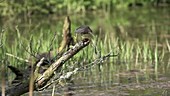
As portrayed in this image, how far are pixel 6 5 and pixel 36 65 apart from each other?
54.2 ft

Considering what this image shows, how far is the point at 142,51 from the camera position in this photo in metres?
9.75

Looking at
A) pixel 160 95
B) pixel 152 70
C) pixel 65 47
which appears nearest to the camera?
pixel 65 47

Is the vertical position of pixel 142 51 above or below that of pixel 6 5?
below

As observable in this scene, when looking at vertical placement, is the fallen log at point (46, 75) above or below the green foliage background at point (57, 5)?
below

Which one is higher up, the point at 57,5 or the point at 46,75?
the point at 57,5

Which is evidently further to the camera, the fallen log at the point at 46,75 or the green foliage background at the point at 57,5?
the green foliage background at the point at 57,5

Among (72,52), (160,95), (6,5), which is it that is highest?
(6,5)

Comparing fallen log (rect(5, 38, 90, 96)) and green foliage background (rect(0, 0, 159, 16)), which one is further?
green foliage background (rect(0, 0, 159, 16))

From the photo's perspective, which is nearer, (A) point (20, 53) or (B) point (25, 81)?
(B) point (25, 81)

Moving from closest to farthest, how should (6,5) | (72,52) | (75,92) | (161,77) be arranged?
(72,52)
(75,92)
(161,77)
(6,5)

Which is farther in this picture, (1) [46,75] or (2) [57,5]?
(2) [57,5]

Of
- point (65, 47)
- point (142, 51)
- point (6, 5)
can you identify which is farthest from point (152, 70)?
point (6, 5)

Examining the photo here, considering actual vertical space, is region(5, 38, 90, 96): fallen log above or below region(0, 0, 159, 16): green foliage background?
below

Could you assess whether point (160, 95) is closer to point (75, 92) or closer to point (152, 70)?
point (75, 92)
